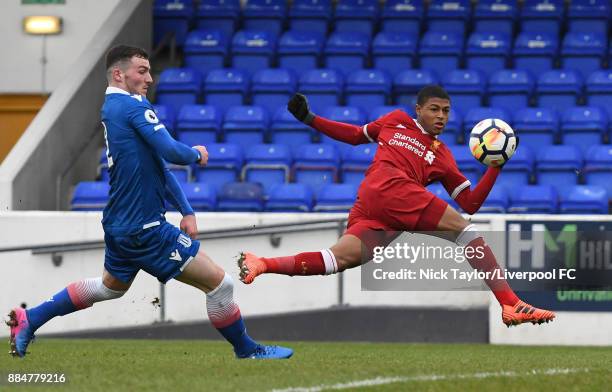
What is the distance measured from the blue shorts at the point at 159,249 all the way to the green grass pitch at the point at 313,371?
56 cm

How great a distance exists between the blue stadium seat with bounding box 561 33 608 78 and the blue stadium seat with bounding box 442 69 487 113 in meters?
1.45

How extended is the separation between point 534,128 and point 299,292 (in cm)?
447

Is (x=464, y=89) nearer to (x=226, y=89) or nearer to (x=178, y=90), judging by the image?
(x=226, y=89)

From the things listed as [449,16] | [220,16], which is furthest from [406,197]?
[220,16]

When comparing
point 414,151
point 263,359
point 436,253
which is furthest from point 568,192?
point 263,359

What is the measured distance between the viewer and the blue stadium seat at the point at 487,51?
1709cm

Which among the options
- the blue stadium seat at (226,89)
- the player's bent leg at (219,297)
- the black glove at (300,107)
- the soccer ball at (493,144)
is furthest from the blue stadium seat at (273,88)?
the player's bent leg at (219,297)

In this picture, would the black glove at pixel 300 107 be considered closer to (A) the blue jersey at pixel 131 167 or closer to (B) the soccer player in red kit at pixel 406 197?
(B) the soccer player in red kit at pixel 406 197

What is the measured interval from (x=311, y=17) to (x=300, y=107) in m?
9.95

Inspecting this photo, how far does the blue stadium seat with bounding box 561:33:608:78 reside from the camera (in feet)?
55.7

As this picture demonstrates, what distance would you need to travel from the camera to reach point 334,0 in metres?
18.7

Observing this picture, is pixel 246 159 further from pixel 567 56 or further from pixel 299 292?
pixel 567 56

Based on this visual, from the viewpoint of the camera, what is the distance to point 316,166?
15.0m

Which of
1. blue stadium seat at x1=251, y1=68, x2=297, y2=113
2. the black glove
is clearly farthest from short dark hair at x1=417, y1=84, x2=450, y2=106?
blue stadium seat at x1=251, y1=68, x2=297, y2=113
